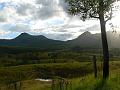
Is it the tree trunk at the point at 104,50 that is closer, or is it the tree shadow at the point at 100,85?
the tree shadow at the point at 100,85

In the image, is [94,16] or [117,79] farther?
[94,16]

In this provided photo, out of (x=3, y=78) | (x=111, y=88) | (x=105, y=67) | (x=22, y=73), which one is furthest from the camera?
(x=22, y=73)

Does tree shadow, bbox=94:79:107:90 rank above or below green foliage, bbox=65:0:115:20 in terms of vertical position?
below

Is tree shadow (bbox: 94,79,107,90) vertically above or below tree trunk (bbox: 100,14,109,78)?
below

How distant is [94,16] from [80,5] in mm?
1883

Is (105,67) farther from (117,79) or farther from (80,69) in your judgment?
(80,69)

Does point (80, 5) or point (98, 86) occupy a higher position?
point (80, 5)

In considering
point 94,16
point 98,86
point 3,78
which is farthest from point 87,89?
point 3,78

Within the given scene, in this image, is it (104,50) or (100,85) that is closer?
(100,85)

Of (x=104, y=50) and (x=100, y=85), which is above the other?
→ (x=104, y=50)

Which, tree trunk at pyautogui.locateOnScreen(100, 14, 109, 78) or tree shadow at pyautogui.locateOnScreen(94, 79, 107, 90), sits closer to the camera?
tree shadow at pyautogui.locateOnScreen(94, 79, 107, 90)

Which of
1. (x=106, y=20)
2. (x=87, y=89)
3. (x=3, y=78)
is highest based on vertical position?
(x=106, y=20)

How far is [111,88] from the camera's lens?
2603 centimetres

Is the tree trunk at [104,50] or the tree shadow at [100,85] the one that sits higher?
the tree trunk at [104,50]
